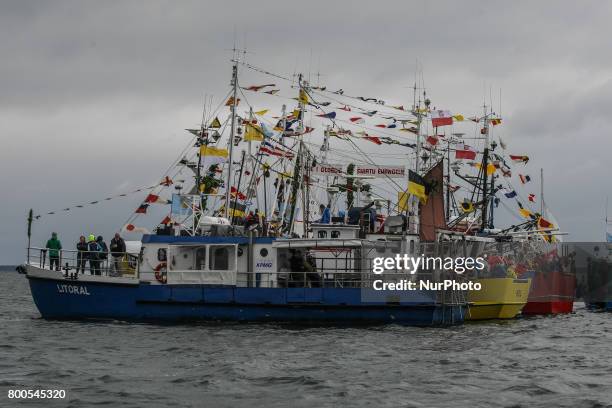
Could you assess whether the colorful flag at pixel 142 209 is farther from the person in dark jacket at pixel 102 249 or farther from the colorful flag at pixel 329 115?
the colorful flag at pixel 329 115

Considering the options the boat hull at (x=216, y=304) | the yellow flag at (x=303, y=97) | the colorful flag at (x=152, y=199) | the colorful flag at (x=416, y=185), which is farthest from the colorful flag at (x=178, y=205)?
A: the colorful flag at (x=416, y=185)

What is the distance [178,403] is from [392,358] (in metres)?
8.15

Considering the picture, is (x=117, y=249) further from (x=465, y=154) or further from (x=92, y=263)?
(x=465, y=154)

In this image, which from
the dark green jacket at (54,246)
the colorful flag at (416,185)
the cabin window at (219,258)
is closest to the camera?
the cabin window at (219,258)

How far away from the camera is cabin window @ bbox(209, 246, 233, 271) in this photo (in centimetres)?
3584

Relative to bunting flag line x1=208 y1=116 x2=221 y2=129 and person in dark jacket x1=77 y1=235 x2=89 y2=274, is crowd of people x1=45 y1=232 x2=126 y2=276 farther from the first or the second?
bunting flag line x1=208 y1=116 x2=221 y2=129

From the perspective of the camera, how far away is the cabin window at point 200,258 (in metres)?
36.0

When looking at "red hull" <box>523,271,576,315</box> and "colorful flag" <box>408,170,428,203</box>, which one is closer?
"colorful flag" <box>408,170,428,203</box>

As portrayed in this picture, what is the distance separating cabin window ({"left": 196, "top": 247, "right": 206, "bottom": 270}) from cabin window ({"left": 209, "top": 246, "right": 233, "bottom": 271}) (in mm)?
337

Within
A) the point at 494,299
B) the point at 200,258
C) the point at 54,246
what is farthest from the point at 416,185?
the point at 54,246

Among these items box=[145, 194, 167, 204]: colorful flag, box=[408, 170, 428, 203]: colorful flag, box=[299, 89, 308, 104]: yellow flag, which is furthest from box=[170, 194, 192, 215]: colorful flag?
box=[408, 170, 428, 203]: colorful flag

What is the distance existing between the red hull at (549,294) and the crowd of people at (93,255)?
1896cm

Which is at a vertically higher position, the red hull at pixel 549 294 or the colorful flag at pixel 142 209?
the colorful flag at pixel 142 209

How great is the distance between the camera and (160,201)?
41.6 meters
